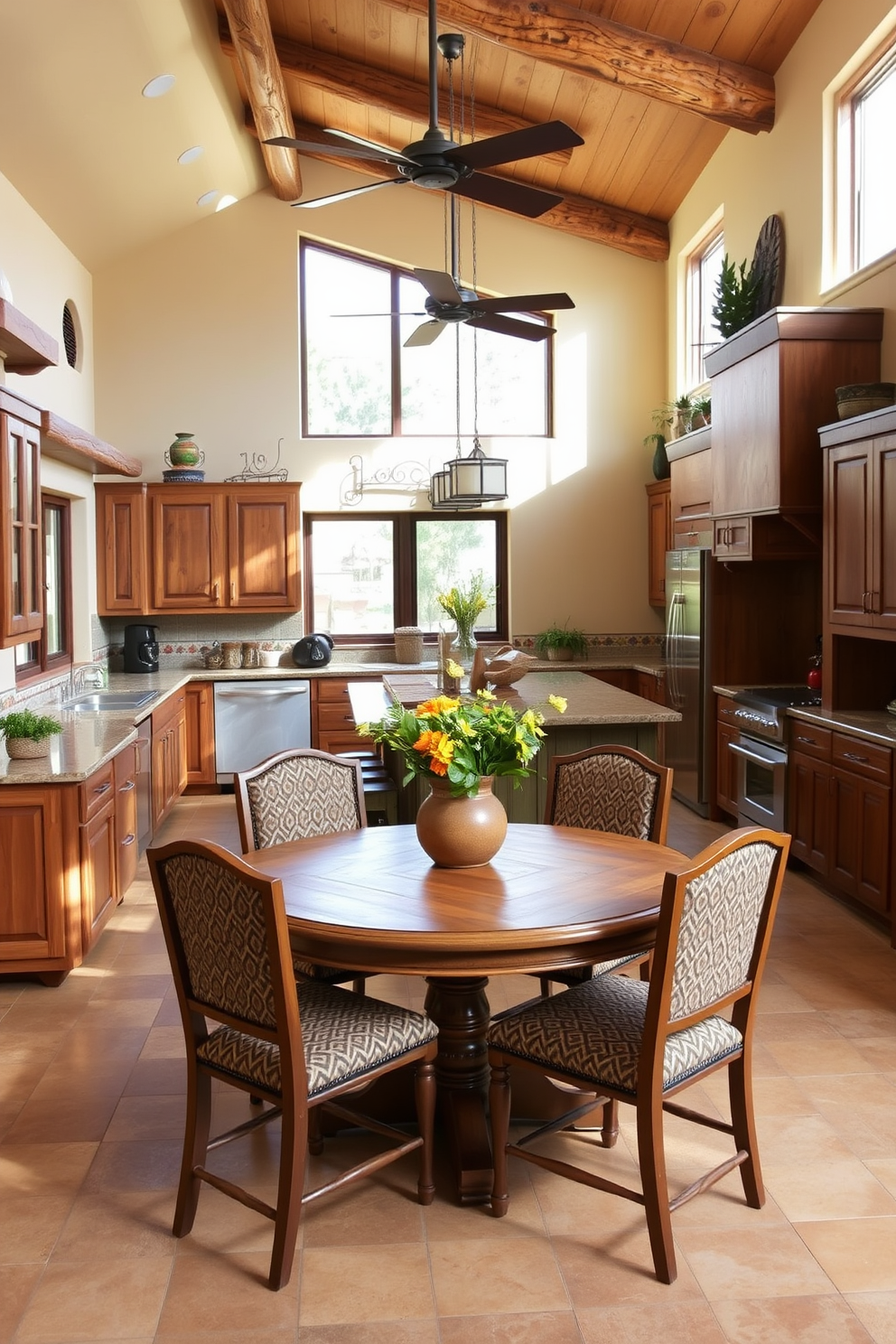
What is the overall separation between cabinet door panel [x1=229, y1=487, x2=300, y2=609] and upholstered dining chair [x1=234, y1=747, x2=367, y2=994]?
4.39 m

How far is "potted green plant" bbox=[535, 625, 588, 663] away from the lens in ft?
27.6

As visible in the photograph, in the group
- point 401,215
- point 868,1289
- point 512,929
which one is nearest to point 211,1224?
point 512,929

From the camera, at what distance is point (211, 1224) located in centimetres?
265

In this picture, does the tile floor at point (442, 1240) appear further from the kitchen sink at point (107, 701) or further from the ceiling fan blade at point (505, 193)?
the kitchen sink at point (107, 701)

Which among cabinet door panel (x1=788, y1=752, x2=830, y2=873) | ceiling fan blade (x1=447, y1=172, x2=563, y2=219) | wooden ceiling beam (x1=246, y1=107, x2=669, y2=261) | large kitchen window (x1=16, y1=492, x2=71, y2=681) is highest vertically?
wooden ceiling beam (x1=246, y1=107, x2=669, y2=261)

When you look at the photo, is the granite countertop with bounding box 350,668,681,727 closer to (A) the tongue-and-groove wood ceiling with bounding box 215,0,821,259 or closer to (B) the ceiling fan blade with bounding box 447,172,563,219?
(B) the ceiling fan blade with bounding box 447,172,563,219

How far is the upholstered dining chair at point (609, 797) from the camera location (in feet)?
11.2

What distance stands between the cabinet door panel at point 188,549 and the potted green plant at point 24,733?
11.8 feet

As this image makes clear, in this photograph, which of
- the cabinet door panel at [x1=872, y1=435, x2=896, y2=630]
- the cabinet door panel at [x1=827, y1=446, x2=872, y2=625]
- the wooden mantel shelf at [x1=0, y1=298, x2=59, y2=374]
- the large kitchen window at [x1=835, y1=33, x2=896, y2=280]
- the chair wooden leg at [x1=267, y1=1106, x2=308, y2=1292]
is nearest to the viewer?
the chair wooden leg at [x1=267, y1=1106, x2=308, y2=1292]

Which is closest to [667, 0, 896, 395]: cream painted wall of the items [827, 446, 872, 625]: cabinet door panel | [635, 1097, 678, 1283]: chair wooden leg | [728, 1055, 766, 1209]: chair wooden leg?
[827, 446, 872, 625]: cabinet door panel

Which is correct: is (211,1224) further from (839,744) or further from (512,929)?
(839,744)

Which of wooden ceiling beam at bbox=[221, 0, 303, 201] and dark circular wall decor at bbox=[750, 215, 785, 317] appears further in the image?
dark circular wall decor at bbox=[750, 215, 785, 317]

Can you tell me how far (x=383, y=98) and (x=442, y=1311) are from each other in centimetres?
679

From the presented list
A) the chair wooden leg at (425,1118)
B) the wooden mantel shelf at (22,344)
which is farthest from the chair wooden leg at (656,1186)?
the wooden mantel shelf at (22,344)
